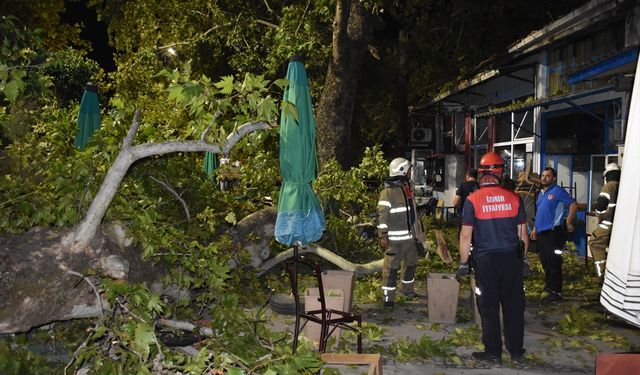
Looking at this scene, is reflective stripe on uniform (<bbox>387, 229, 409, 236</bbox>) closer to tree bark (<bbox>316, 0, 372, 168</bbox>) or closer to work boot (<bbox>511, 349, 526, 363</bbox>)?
work boot (<bbox>511, 349, 526, 363</bbox>)

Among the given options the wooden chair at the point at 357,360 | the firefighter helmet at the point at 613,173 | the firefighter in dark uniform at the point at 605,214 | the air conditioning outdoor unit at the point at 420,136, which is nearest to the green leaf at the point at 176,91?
the wooden chair at the point at 357,360

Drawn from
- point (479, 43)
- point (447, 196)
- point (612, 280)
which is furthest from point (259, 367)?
point (479, 43)

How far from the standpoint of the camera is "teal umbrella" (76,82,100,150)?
923cm

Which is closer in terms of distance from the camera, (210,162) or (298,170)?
(298,170)

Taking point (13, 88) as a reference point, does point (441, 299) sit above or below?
below

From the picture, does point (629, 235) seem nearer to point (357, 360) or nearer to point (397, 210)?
point (357, 360)

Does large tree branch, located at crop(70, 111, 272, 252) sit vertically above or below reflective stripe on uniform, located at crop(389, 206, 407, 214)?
above

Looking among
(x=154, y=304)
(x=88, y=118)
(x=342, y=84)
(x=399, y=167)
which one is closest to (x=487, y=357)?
(x=399, y=167)

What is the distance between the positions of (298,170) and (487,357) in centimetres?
287

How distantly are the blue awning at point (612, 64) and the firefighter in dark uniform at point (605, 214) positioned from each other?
1.47 meters

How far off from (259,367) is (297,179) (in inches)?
127

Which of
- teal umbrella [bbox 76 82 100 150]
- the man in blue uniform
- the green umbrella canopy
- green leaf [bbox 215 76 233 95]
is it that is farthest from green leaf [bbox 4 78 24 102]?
the man in blue uniform

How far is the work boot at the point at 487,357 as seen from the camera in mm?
6371

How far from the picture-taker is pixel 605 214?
29.4ft
